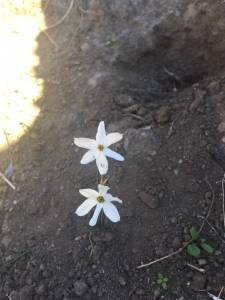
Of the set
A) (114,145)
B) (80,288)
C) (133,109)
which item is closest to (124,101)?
(133,109)

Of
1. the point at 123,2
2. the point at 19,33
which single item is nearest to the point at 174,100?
the point at 123,2

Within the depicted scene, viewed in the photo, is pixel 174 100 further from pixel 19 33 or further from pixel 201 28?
pixel 19 33

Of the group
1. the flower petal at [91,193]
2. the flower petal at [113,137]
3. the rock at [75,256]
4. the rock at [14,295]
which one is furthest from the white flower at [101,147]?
the rock at [14,295]

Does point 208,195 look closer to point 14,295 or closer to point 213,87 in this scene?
point 213,87

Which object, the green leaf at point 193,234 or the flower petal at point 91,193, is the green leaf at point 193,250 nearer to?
the green leaf at point 193,234

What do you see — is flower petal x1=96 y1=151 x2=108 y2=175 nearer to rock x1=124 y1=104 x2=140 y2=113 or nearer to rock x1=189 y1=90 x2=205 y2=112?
rock x1=124 y1=104 x2=140 y2=113
